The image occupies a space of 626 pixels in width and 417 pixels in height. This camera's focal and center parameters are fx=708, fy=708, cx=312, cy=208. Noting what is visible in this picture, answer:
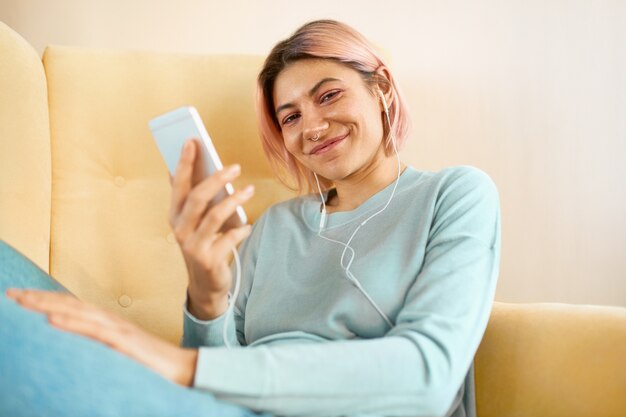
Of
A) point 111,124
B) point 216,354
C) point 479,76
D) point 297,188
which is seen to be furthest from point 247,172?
point 216,354

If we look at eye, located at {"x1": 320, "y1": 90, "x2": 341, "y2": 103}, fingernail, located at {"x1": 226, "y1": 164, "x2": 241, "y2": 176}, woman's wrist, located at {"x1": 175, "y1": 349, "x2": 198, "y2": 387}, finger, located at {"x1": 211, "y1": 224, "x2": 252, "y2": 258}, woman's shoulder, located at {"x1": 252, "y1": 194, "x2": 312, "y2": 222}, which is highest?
eye, located at {"x1": 320, "y1": 90, "x2": 341, "y2": 103}

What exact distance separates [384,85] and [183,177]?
0.53m

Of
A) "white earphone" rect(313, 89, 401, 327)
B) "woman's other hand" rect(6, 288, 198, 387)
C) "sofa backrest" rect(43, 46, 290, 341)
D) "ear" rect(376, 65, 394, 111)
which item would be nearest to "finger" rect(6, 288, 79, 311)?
"woman's other hand" rect(6, 288, 198, 387)

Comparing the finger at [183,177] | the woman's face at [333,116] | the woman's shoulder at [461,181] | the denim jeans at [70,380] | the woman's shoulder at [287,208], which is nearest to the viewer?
the denim jeans at [70,380]

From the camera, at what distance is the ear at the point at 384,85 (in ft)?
4.00

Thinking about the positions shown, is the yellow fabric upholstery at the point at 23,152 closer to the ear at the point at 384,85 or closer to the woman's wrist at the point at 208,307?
the woman's wrist at the point at 208,307

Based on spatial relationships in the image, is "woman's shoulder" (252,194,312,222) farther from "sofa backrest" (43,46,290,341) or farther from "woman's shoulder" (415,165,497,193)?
"woman's shoulder" (415,165,497,193)

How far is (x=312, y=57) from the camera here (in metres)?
1.18

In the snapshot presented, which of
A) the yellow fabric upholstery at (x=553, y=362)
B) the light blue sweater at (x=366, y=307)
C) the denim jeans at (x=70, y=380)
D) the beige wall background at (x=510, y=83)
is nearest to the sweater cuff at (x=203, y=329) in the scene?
the light blue sweater at (x=366, y=307)

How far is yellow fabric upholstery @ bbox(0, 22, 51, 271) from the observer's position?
117cm

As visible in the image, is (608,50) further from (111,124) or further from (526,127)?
(111,124)

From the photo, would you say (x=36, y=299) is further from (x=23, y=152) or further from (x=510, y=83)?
(x=510, y=83)

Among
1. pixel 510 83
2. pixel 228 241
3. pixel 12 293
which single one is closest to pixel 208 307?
pixel 228 241

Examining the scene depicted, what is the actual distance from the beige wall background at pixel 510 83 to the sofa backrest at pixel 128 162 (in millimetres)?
244
